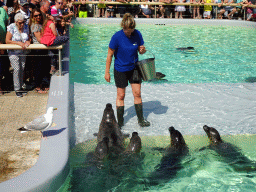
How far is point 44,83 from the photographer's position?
314 inches

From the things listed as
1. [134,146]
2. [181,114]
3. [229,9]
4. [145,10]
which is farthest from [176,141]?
[229,9]

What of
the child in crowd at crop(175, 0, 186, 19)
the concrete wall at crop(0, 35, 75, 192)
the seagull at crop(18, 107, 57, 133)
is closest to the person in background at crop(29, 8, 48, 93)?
the concrete wall at crop(0, 35, 75, 192)

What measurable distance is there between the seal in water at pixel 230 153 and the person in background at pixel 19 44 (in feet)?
12.3

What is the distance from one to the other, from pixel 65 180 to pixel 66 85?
3.08m

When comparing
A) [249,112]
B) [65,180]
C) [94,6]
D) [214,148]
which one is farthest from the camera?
[94,6]

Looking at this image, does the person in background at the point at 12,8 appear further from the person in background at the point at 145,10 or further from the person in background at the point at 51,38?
the person in background at the point at 145,10

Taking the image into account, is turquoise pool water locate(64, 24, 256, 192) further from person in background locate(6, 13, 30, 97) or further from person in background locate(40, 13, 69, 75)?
person in background locate(6, 13, 30, 97)

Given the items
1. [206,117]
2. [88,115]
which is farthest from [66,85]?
[206,117]

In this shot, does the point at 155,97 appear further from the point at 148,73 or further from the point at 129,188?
the point at 129,188

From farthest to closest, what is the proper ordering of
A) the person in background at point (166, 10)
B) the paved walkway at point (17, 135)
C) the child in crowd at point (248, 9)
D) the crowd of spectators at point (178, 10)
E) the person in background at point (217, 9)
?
the person in background at point (217, 9) → the person in background at point (166, 10) → the crowd of spectators at point (178, 10) → the child in crowd at point (248, 9) → the paved walkway at point (17, 135)

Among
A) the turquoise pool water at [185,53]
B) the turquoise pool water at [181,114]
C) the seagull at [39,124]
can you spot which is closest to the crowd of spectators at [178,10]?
the turquoise pool water at [185,53]

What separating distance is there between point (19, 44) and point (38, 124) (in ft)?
9.27

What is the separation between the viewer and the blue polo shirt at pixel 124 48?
5.80 meters

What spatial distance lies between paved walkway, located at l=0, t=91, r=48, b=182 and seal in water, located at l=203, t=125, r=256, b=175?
2750mm
